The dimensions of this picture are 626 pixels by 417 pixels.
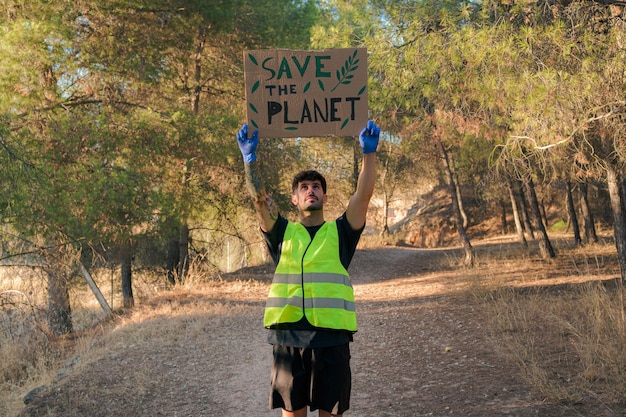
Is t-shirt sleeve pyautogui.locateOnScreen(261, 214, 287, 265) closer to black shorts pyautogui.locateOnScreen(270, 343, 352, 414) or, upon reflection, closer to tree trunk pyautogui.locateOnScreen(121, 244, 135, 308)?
black shorts pyautogui.locateOnScreen(270, 343, 352, 414)

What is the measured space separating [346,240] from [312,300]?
403 mm

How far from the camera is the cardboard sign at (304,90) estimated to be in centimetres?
406

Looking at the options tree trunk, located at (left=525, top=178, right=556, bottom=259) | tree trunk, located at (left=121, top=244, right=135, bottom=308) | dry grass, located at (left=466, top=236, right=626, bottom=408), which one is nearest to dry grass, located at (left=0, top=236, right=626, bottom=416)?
dry grass, located at (left=466, top=236, right=626, bottom=408)

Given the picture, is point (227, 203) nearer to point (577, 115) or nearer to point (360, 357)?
point (360, 357)

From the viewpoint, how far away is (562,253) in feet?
61.8

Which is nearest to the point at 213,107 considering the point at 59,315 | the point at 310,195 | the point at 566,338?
the point at 59,315

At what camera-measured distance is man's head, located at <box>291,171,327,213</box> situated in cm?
362

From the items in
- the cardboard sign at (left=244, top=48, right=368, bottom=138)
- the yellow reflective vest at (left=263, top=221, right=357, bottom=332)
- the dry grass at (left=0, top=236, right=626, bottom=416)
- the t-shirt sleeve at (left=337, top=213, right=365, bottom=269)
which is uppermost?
the cardboard sign at (left=244, top=48, right=368, bottom=138)

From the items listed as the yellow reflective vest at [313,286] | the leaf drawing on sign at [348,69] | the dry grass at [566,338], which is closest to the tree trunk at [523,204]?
the dry grass at [566,338]

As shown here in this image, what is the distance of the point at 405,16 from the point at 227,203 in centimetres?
1027

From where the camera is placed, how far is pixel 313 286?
3.46 metres

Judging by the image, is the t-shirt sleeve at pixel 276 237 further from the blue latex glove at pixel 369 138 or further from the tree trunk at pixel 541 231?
the tree trunk at pixel 541 231

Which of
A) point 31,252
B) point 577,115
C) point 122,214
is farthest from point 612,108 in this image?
point 122,214

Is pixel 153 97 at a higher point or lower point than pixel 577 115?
higher
